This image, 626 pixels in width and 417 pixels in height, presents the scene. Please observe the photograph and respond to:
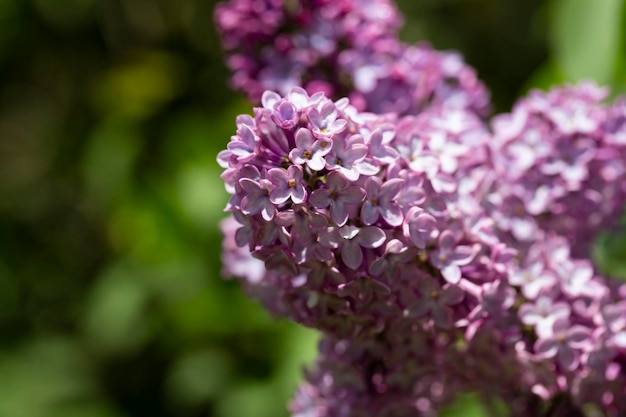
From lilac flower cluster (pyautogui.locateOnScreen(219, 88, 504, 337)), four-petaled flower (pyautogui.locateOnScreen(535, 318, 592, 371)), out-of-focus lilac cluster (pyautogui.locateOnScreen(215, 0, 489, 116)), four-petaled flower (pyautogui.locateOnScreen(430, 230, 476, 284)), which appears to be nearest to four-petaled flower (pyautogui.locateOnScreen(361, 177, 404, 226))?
lilac flower cluster (pyautogui.locateOnScreen(219, 88, 504, 337))

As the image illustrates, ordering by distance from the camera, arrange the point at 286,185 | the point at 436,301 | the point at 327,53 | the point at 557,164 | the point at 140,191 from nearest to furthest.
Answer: the point at 286,185, the point at 436,301, the point at 557,164, the point at 327,53, the point at 140,191

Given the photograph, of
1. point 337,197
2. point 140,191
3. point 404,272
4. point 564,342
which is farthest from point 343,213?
point 140,191

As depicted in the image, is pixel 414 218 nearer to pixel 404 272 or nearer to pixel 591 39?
pixel 404 272

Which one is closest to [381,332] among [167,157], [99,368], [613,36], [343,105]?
[343,105]

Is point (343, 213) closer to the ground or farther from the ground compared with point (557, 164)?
closer to the ground

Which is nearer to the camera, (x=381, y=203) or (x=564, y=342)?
(x=381, y=203)
